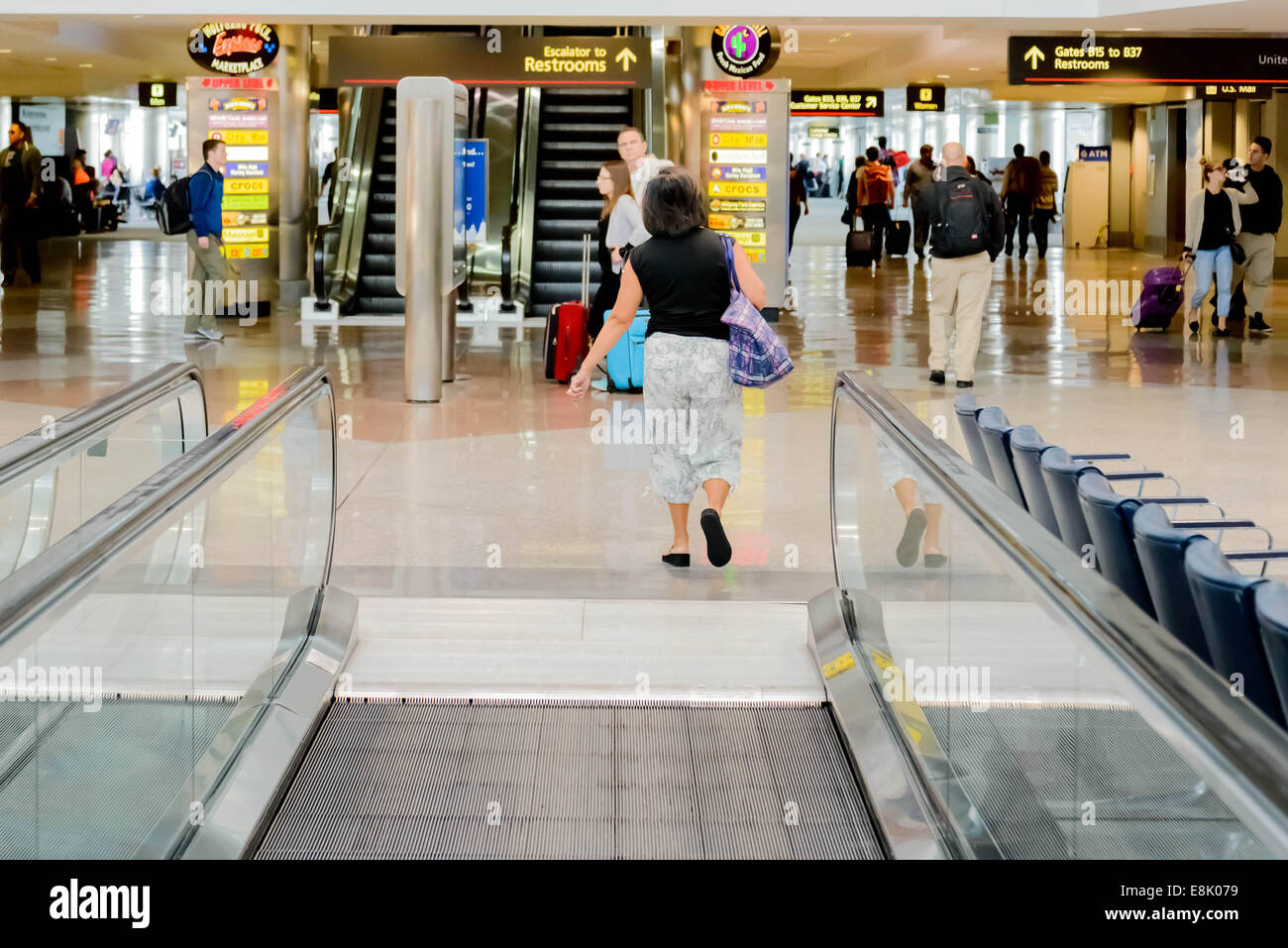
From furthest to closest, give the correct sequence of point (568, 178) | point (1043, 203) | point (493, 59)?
point (1043, 203)
point (568, 178)
point (493, 59)

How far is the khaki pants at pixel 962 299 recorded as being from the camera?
10.8 m

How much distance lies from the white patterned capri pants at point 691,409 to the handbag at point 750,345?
0.09 meters

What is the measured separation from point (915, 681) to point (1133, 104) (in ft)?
88.9

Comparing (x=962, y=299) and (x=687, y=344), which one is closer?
(x=687, y=344)

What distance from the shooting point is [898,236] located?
89.4ft

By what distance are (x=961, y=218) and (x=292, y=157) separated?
344 inches

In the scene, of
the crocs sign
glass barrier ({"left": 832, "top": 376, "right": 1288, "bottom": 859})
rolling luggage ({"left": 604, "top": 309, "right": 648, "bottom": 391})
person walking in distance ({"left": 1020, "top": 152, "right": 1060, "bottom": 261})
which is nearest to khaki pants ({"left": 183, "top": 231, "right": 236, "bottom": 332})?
the crocs sign

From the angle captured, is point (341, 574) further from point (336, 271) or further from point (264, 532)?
point (336, 271)

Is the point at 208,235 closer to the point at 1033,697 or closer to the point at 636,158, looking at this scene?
the point at 636,158

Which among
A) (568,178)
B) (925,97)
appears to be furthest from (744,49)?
(925,97)

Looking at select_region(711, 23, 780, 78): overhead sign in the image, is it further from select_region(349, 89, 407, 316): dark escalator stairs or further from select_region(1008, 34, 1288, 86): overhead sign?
select_region(349, 89, 407, 316): dark escalator stairs

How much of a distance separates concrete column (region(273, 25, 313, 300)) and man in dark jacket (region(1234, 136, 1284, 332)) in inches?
381
